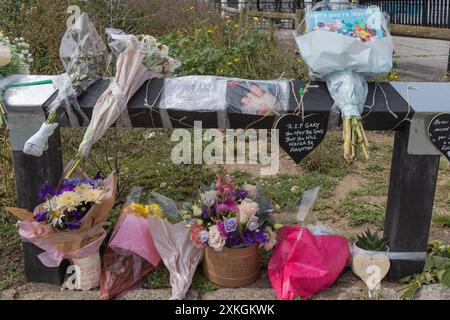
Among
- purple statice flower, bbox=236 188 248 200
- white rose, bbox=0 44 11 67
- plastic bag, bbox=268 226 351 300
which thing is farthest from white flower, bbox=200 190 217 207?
white rose, bbox=0 44 11 67

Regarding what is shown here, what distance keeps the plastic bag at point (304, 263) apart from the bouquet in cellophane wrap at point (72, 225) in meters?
0.98

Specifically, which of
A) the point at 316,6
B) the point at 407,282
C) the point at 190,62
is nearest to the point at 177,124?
the point at 316,6

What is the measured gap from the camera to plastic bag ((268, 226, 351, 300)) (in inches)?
104

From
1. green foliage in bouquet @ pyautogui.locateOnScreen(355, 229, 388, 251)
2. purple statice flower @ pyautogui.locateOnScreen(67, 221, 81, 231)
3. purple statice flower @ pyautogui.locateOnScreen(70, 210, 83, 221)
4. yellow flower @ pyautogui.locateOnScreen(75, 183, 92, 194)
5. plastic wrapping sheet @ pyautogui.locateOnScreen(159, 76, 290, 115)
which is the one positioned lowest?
green foliage in bouquet @ pyautogui.locateOnScreen(355, 229, 388, 251)

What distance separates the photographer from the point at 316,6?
2.75 meters

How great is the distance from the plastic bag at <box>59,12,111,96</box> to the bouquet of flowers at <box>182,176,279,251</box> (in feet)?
2.96

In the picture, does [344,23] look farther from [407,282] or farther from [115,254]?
[115,254]

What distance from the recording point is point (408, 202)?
2680 mm

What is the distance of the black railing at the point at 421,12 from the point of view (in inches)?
326

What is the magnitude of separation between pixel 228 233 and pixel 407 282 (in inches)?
41.4

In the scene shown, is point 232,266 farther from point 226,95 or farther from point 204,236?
point 226,95

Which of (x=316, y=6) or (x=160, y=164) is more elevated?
(x=316, y=6)

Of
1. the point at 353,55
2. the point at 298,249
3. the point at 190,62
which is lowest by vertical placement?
the point at 298,249

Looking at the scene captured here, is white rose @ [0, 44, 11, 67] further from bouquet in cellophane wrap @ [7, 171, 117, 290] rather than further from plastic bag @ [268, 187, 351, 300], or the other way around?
plastic bag @ [268, 187, 351, 300]
